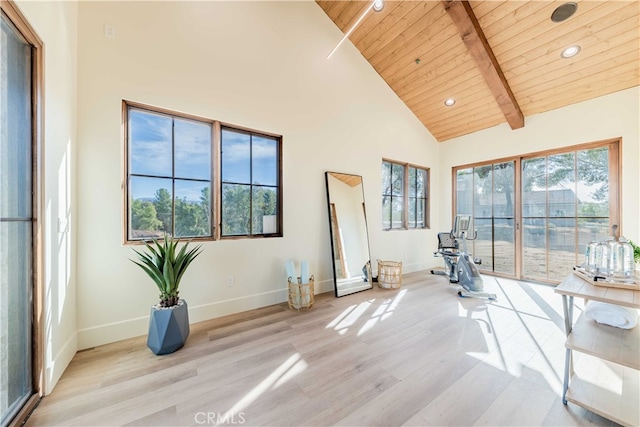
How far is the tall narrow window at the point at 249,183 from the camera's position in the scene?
2.86m

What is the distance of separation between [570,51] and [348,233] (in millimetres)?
3713

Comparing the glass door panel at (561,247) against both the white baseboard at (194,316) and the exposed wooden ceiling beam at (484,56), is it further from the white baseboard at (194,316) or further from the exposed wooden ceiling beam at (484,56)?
the white baseboard at (194,316)

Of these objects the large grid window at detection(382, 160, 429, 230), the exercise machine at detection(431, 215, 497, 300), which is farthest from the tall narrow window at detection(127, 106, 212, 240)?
the exercise machine at detection(431, 215, 497, 300)

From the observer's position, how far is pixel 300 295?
2887mm

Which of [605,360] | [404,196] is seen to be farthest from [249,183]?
[605,360]

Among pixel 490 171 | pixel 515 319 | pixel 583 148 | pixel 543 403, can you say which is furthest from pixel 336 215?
pixel 583 148

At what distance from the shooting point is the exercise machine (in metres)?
3.41

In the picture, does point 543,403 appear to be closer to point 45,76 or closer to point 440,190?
point 45,76

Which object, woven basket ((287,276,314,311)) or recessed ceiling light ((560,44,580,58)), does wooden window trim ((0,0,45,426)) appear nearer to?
woven basket ((287,276,314,311))

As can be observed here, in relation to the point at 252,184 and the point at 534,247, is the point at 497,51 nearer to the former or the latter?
the point at 534,247

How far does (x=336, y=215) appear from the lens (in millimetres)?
3684

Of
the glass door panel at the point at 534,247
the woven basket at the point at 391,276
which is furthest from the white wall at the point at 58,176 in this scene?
the glass door panel at the point at 534,247

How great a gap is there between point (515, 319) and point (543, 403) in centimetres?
143

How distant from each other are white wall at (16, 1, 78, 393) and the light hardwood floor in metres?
0.27
